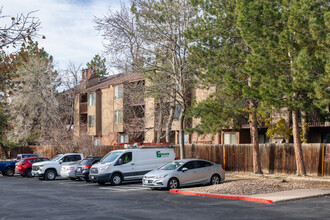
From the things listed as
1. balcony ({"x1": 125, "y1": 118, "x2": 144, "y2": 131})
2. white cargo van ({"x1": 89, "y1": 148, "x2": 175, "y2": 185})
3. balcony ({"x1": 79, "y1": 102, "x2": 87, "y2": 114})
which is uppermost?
balcony ({"x1": 79, "y1": 102, "x2": 87, "y2": 114})

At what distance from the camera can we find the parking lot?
12594 millimetres

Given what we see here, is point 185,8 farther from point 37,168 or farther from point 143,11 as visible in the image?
point 37,168

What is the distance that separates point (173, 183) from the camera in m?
20.6

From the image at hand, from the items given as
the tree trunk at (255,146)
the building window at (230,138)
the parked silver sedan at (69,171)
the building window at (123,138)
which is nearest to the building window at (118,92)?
the building window at (123,138)

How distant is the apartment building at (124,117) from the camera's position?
1437 inches

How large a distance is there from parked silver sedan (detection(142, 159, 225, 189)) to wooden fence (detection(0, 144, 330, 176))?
21.8 feet

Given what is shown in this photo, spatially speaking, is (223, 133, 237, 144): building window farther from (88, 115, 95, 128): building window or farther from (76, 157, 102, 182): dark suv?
(88, 115, 95, 128): building window

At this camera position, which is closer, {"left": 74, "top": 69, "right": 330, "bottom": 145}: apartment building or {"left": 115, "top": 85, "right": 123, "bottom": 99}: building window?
{"left": 74, "top": 69, "right": 330, "bottom": 145}: apartment building

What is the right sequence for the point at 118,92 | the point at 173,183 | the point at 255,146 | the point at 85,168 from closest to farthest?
the point at 173,183, the point at 85,168, the point at 255,146, the point at 118,92

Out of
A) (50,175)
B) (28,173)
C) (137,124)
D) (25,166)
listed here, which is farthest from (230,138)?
(25,166)

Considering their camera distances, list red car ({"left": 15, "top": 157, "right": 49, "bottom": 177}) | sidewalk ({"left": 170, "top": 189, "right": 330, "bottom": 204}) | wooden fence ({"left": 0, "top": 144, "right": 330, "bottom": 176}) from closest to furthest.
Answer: sidewalk ({"left": 170, "top": 189, "right": 330, "bottom": 204}) < wooden fence ({"left": 0, "top": 144, "right": 330, "bottom": 176}) < red car ({"left": 15, "top": 157, "right": 49, "bottom": 177})

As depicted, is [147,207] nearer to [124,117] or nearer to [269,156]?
[269,156]

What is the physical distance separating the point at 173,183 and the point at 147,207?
606 cm

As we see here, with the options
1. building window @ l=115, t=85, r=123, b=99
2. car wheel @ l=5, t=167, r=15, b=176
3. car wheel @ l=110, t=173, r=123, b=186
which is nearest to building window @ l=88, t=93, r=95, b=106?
building window @ l=115, t=85, r=123, b=99
